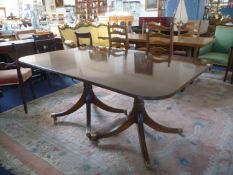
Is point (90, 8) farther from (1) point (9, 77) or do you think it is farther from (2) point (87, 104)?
(2) point (87, 104)

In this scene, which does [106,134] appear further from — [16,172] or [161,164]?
[16,172]

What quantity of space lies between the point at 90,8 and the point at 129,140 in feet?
26.3

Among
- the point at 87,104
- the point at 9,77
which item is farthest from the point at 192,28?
the point at 9,77

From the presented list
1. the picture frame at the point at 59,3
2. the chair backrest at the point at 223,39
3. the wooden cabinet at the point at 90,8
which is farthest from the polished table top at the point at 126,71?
the wooden cabinet at the point at 90,8

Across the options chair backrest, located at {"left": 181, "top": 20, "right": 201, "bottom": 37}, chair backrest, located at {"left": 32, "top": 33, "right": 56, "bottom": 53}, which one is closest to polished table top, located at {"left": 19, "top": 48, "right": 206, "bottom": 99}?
Answer: chair backrest, located at {"left": 32, "top": 33, "right": 56, "bottom": 53}

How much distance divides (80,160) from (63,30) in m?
3.57

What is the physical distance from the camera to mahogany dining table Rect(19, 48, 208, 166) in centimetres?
119

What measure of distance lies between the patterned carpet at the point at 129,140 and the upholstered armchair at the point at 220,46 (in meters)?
0.81

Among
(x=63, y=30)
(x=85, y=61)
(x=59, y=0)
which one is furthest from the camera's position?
(x=59, y=0)

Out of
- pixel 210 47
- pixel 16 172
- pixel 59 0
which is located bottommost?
pixel 16 172

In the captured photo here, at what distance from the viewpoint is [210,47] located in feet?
11.7

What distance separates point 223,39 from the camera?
11.4 feet

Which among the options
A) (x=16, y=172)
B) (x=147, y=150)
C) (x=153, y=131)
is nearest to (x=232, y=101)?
(x=153, y=131)

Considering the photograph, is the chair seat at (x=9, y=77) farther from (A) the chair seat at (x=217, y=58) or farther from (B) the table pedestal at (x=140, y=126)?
(A) the chair seat at (x=217, y=58)
